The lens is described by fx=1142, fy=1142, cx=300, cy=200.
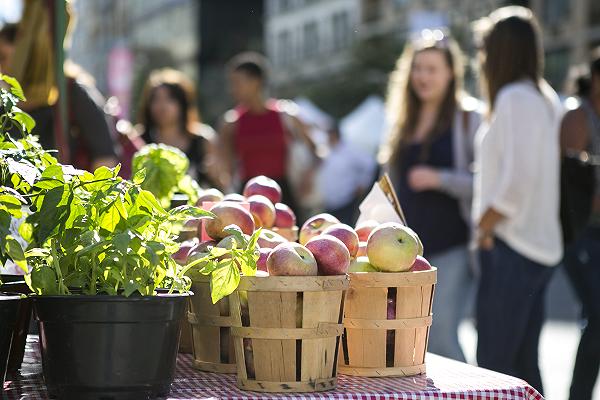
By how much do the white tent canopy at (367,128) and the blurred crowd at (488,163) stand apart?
587 centimetres

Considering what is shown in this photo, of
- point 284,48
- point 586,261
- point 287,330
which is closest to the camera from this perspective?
point 287,330

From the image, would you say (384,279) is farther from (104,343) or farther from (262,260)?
(104,343)

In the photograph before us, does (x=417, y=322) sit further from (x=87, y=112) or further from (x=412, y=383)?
(x=87, y=112)

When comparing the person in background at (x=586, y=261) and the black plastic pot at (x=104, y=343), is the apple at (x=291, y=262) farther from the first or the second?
the person in background at (x=586, y=261)

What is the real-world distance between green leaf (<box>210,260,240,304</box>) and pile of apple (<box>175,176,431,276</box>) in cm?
11

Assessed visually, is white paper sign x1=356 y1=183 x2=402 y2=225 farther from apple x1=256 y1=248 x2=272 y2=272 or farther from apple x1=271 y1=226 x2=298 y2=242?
apple x1=256 y1=248 x2=272 y2=272

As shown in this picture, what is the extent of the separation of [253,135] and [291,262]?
5744 mm

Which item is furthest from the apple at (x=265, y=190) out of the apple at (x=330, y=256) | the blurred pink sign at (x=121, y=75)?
the blurred pink sign at (x=121, y=75)

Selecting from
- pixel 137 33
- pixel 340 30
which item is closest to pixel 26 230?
pixel 340 30

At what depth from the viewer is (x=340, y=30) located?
55438 millimetres

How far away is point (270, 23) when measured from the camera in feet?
211

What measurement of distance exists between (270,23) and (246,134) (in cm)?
5729

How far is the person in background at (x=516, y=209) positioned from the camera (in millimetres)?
4594

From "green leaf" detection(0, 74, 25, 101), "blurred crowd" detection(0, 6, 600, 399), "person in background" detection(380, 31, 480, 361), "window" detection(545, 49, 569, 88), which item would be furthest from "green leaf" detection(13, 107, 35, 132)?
"window" detection(545, 49, 569, 88)
